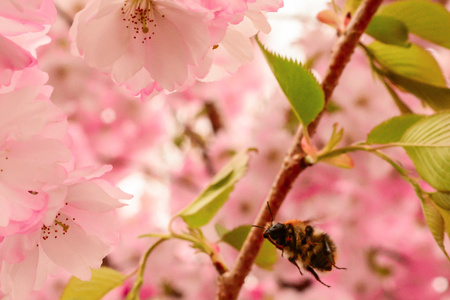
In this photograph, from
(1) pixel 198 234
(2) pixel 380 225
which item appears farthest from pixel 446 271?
(1) pixel 198 234

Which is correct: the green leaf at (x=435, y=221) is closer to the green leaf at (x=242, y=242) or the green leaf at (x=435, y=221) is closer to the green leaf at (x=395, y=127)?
the green leaf at (x=395, y=127)

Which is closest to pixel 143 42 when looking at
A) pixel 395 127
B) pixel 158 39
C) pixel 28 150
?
pixel 158 39

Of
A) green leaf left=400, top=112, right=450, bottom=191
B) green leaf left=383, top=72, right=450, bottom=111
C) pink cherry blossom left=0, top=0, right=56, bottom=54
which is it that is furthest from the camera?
green leaf left=383, top=72, right=450, bottom=111

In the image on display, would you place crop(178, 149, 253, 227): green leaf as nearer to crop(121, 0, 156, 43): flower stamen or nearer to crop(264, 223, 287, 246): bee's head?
crop(264, 223, 287, 246): bee's head

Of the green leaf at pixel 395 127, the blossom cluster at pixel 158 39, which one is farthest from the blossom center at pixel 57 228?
the green leaf at pixel 395 127

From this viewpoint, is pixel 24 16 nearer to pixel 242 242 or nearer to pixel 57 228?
pixel 57 228

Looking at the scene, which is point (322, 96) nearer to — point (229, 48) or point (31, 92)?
point (229, 48)

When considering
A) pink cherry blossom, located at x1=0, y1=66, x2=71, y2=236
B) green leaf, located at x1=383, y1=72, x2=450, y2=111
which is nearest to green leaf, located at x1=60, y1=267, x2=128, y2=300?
pink cherry blossom, located at x1=0, y1=66, x2=71, y2=236
